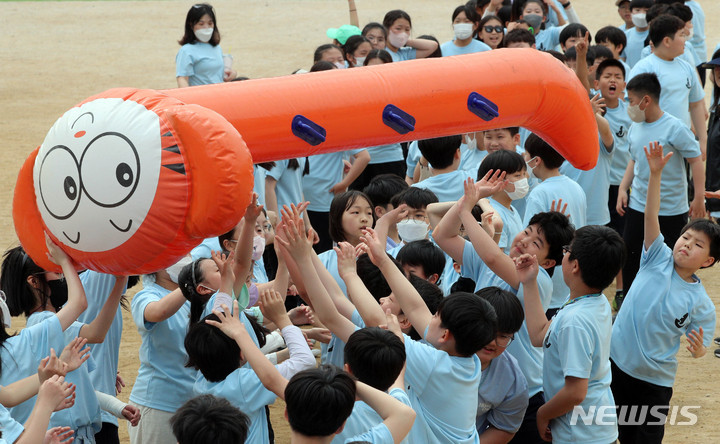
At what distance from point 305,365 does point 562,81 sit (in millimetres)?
2679

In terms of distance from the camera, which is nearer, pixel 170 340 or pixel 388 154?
pixel 170 340

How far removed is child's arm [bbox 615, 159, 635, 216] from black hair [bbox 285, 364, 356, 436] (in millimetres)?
4841

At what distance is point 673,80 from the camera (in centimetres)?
809

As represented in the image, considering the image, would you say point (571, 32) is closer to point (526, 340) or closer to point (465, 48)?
point (465, 48)

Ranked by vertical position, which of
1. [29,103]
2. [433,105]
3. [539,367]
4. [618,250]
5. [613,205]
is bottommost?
[29,103]

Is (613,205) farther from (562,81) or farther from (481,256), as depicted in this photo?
(481,256)

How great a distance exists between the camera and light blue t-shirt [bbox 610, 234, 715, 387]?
4520 mm

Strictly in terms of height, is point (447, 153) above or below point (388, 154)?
above

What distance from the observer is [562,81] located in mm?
5387

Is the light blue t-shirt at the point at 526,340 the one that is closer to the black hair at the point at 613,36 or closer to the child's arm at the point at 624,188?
the child's arm at the point at 624,188

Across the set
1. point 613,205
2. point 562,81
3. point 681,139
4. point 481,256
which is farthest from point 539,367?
point 613,205

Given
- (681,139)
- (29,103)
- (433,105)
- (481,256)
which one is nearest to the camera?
(481,256)

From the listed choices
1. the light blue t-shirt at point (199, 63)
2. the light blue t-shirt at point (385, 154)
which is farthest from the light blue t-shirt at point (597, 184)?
the light blue t-shirt at point (199, 63)

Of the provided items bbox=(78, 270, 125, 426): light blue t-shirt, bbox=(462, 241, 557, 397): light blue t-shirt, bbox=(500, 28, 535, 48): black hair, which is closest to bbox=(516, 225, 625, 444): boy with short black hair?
bbox=(462, 241, 557, 397): light blue t-shirt
